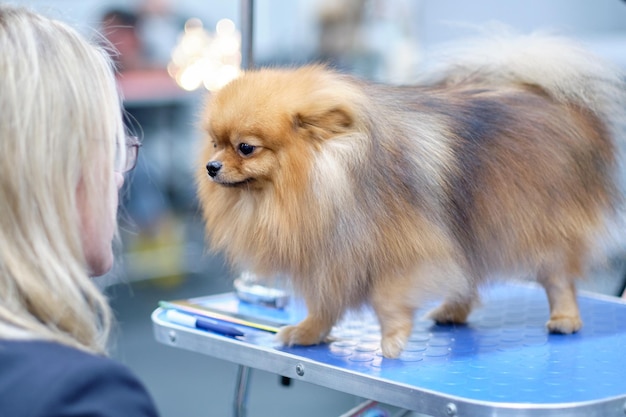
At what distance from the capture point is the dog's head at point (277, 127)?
54.6 inches

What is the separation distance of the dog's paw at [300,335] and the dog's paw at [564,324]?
0.44 metres

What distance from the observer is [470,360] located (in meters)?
1.37

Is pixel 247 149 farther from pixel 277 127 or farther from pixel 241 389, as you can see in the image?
pixel 241 389

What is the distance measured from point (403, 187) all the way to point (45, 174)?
2.28 ft

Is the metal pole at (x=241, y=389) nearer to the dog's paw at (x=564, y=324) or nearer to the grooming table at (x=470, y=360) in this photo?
the grooming table at (x=470, y=360)

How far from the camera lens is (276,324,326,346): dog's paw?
4.85ft

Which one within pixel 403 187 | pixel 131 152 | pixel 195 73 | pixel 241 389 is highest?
pixel 131 152

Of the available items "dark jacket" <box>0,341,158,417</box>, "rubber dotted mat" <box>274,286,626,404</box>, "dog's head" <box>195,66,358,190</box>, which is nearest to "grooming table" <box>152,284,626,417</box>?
"rubber dotted mat" <box>274,286,626,404</box>

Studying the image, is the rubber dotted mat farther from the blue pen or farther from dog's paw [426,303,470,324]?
the blue pen

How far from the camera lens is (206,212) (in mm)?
1594

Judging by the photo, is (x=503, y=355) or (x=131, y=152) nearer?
(x=131, y=152)

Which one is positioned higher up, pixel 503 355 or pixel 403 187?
pixel 403 187

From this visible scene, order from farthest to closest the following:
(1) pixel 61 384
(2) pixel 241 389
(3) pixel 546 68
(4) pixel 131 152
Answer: (2) pixel 241 389 < (3) pixel 546 68 < (4) pixel 131 152 < (1) pixel 61 384

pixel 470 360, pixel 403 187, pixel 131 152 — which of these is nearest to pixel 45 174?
pixel 131 152
